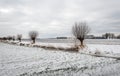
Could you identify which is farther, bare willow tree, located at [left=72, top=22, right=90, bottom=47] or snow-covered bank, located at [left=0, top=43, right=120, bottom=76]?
bare willow tree, located at [left=72, top=22, right=90, bottom=47]

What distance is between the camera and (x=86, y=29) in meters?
48.4

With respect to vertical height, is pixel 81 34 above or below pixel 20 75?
above

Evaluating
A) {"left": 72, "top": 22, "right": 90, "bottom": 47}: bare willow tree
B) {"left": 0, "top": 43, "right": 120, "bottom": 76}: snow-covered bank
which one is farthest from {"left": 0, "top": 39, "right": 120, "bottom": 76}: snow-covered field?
{"left": 72, "top": 22, "right": 90, "bottom": 47}: bare willow tree

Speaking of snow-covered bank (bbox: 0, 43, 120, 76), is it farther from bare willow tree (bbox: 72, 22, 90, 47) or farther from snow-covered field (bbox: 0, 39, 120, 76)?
bare willow tree (bbox: 72, 22, 90, 47)

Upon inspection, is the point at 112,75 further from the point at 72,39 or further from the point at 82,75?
the point at 72,39

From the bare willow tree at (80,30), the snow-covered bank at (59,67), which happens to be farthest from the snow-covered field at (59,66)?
the bare willow tree at (80,30)

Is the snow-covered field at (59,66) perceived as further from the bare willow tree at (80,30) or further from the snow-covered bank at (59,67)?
the bare willow tree at (80,30)

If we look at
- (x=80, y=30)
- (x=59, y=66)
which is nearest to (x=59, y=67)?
(x=59, y=66)

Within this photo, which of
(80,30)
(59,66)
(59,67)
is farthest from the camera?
(80,30)

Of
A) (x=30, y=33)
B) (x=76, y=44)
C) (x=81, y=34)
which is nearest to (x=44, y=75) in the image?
(x=76, y=44)

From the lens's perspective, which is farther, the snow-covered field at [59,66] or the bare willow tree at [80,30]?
the bare willow tree at [80,30]

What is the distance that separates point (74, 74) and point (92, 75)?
3.26ft

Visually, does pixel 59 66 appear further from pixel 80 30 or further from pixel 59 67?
pixel 80 30

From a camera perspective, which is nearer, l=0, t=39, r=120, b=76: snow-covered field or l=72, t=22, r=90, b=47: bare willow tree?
l=0, t=39, r=120, b=76: snow-covered field
